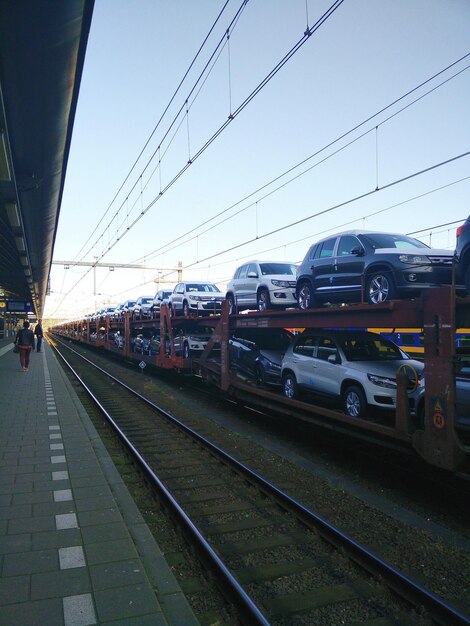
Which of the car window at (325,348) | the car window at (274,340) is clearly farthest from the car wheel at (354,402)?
the car window at (274,340)

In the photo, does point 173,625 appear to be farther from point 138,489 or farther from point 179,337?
point 179,337

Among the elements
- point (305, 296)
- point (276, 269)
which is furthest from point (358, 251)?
point (276, 269)

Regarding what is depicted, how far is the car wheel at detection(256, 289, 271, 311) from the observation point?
1172cm

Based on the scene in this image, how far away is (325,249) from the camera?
31.3 ft

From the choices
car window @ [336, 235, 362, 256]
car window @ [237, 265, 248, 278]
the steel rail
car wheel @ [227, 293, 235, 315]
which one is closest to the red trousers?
car wheel @ [227, 293, 235, 315]

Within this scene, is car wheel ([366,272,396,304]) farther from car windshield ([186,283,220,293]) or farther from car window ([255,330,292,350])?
car windshield ([186,283,220,293])

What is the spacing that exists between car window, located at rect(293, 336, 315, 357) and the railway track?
117 inches

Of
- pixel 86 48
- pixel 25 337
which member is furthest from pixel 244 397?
pixel 25 337

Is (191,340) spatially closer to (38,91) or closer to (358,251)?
(358,251)

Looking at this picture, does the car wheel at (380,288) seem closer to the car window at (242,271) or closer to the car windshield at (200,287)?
the car window at (242,271)

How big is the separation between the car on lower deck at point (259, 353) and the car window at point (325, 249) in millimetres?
2947

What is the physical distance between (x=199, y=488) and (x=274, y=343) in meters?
6.49

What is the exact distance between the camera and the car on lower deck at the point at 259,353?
11477mm

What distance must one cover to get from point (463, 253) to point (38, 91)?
5.62m
